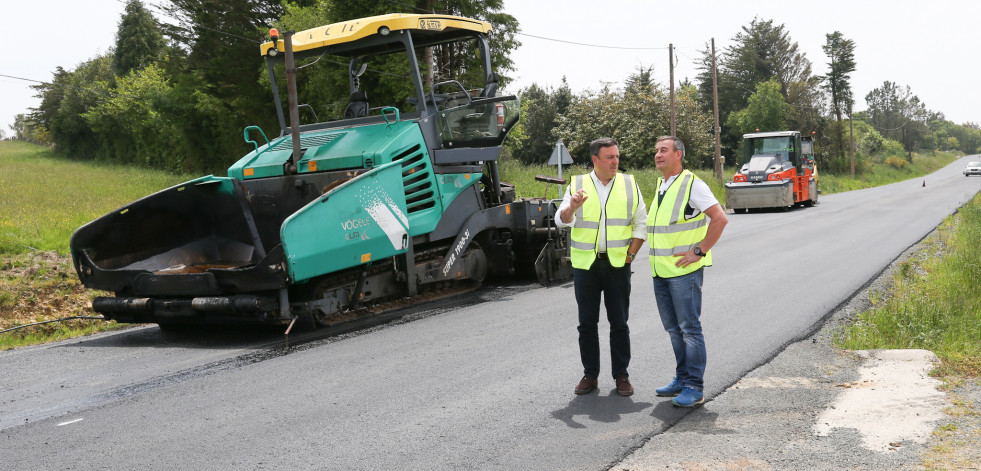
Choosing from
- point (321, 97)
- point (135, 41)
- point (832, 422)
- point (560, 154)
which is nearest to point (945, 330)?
point (832, 422)

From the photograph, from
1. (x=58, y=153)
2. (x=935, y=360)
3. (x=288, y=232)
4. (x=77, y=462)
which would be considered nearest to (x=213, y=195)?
(x=288, y=232)

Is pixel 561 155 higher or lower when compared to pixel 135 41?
lower

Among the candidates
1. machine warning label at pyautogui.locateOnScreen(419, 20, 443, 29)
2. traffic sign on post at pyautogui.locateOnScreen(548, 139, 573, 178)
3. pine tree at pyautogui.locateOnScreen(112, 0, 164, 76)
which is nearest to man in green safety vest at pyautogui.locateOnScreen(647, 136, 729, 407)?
machine warning label at pyautogui.locateOnScreen(419, 20, 443, 29)

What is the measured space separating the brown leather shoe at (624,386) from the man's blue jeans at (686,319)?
1.10ft

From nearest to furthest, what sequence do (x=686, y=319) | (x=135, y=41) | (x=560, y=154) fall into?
(x=686, y=319) → (x=560, y=154) → (x=135, y=41)

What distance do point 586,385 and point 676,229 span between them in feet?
3.77

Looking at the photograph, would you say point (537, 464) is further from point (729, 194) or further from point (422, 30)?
point (729, 194)

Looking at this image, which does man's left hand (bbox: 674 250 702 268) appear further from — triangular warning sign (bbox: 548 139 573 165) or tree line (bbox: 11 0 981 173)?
triangular warning sign (bbox: 548 139 573 165)

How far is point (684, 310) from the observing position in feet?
15.3

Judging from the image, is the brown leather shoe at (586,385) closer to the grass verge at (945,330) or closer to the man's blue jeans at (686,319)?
the man's blue jeans at (686,319)

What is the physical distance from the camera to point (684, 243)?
463 cm

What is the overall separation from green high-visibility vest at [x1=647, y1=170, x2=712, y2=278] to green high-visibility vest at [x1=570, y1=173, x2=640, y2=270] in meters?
0.19

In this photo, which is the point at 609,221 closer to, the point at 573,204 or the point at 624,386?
the point at 573,204

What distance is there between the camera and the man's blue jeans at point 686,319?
183 inches
